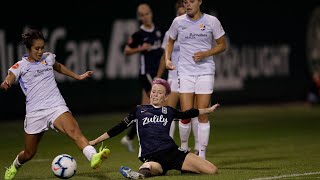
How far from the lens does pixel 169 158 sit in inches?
397

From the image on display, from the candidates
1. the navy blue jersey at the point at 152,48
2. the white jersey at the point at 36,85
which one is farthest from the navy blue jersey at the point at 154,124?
the navy blue jersey at the point at 152,48

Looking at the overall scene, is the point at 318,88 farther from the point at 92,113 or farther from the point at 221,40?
the point at 221,40

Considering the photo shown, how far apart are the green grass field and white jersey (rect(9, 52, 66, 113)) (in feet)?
3.04

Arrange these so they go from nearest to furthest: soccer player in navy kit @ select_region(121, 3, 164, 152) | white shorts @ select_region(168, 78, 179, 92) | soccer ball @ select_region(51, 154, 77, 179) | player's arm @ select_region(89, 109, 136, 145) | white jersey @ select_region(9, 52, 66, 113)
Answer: soccer ball @ select_region(51, 154, 77, 179) < player's arm @ select_region(89, 109, 136, 145) < white jersey @ select_region(9, 52, 66, 113) < white shorts @ select_region(168, 78, 179, 92) < soccer player in navy kit @ select_region(121, 3, 164, 152)

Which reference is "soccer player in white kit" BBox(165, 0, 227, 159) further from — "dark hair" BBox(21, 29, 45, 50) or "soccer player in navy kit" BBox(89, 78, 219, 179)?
"dark hair" BBox(21, 29, 45, 50)

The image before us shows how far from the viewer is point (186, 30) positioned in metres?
11.7


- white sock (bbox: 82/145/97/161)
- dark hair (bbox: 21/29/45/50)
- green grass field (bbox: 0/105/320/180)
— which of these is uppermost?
dark hair (bbox: 21/29/45/50)

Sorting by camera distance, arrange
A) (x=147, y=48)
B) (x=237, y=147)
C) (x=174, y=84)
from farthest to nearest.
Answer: (x=147, y=48) → (x=237, y=147) → (x=174, y=84)

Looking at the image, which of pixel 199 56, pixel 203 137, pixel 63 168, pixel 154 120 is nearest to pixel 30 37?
pixel 63 168

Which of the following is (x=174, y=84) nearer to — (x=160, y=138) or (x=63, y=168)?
(x=160, y=138)

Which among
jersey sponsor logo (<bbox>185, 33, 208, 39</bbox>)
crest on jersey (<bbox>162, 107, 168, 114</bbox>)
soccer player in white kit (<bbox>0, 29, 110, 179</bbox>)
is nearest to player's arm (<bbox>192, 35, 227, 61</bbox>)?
jersey sponsor logo (<bbox>185, 33, 208, 39</bbox>)

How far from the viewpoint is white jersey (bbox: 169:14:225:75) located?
1162 cm

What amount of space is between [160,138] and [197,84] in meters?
1.70

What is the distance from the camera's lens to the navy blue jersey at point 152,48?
46.7ft
